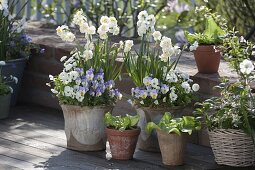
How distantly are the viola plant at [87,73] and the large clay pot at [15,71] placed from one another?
1.07 metres

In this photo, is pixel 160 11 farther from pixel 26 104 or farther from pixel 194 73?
pixel 194 73

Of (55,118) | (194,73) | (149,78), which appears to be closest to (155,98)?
(149,78)

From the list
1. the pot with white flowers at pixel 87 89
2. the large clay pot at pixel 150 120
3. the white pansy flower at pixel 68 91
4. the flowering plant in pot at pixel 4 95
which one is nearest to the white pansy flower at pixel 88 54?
the pot with white flowers at pixel 87 89

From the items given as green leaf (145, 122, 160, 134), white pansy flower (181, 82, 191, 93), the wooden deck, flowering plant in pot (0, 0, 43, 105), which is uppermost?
flowering plant in pot (0, 0, 43, 105)

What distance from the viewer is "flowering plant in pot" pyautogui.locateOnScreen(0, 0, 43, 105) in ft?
22.2

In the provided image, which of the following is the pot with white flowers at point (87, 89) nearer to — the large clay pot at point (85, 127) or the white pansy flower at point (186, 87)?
the large clay pot at point (85, 127)

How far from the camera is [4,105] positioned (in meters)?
6.61

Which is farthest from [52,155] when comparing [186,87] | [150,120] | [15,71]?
[15,71]

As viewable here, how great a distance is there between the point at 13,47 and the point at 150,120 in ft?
5.58

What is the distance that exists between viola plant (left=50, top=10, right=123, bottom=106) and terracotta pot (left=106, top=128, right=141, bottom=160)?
0.92ft

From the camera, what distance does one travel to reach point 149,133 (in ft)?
18.7

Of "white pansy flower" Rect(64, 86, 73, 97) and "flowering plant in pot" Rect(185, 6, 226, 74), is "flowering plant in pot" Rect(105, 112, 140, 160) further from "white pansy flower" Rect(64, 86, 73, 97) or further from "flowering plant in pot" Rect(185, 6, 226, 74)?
"flowering plant in pot" Rect(185, 6, 226, 74)

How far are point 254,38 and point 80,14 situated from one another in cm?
243

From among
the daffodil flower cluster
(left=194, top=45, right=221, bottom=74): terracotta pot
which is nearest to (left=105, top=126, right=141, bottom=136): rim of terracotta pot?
the daffodil flower cluster
